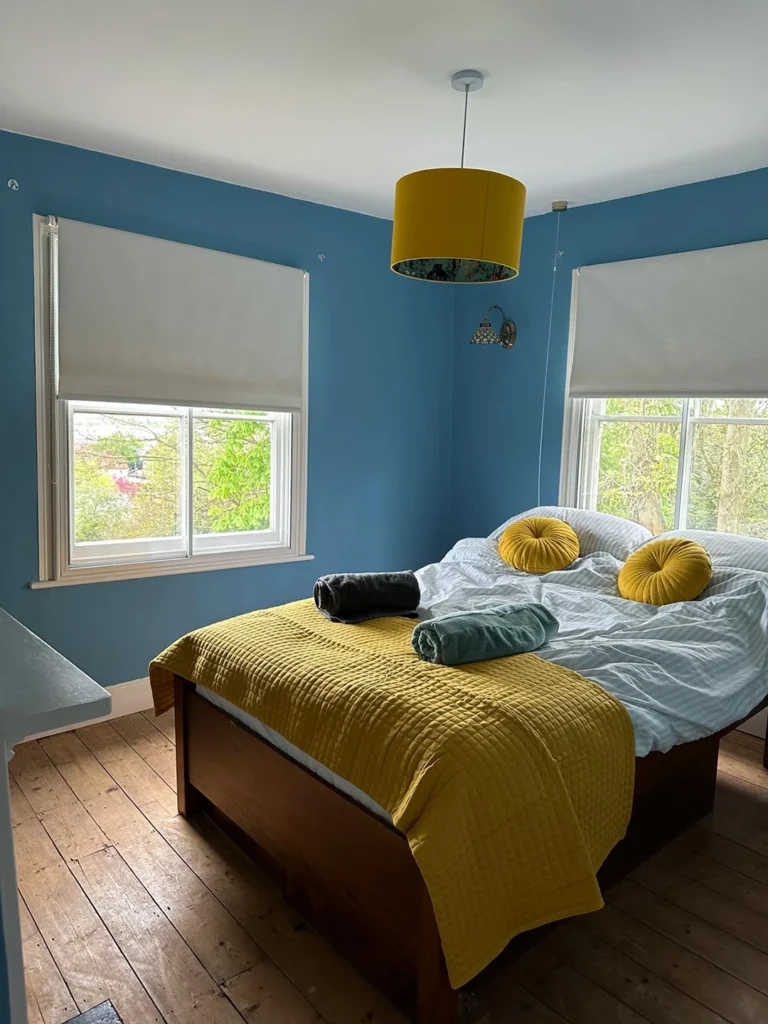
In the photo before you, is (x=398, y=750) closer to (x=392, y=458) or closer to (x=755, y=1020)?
(x=755, y=1020)

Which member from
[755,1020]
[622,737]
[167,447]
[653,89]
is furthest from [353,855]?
[653,89]

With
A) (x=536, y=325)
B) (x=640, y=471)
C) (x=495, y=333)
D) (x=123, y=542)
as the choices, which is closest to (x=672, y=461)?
(x=640, y=471)

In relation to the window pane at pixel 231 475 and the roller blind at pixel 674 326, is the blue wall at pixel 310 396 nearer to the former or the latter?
the window pane at pixel 231 475

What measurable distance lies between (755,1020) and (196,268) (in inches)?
131

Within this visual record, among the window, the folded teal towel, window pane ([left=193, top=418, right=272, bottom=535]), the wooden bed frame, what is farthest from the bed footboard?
the window

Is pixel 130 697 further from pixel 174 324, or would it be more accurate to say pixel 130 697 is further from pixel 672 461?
pixel 672 461

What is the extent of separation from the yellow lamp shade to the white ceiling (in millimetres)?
399

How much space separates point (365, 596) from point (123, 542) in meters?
1.43

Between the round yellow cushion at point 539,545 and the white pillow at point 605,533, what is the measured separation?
60 mm

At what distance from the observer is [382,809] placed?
5.57ft

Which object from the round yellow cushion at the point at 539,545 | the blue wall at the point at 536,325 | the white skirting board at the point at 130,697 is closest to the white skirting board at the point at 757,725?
the round yellow cushion at the point at 539,545

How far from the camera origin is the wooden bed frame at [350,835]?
5.37 ft

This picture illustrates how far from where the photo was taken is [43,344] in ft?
9.80

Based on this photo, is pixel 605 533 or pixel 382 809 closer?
pixel 382 809
